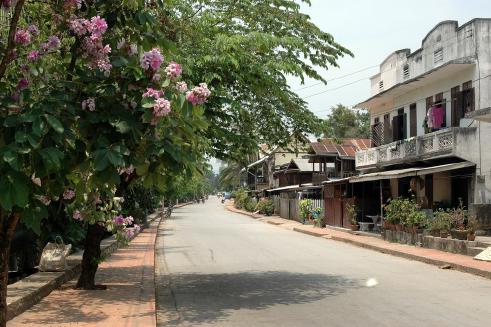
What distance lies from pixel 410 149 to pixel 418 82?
3.16 meters

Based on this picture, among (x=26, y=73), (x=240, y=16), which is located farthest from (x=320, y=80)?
(x=26, y=73)

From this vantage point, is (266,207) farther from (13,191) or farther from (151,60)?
(13,191)

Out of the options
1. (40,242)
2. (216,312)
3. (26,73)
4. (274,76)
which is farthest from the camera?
(40,242)

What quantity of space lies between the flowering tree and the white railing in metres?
20.6

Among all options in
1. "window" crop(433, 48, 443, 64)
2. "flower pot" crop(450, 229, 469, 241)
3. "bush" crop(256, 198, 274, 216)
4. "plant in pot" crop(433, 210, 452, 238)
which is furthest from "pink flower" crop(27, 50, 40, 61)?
"bush" crop(256, 198, 274, 216)

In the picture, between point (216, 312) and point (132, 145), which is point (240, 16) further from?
point (132, 145)

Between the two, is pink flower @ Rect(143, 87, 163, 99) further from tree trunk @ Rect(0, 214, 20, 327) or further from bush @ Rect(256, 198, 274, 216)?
bush @ Rect(256, 198, 274, 216)

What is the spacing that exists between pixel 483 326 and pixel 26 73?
6526 millimetres

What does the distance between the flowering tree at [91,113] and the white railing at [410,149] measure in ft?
67.5

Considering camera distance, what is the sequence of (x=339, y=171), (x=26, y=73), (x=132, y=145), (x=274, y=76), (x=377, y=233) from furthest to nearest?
(x=339, y=171) → (x=377, y=233) → (x=274, y=76) → (x=26, y=73) → (x=132, y=145)

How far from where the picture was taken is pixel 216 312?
9086 millimetres

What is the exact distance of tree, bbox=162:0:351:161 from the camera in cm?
898

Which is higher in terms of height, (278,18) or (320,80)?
(278,18)

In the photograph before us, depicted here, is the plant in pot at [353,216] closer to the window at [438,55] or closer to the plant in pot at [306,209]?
the window at [438,55]
